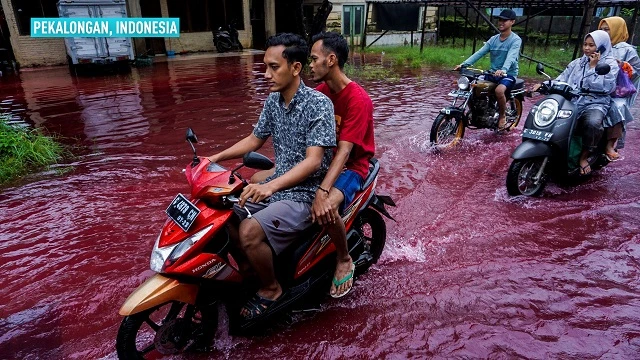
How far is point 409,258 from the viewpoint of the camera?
396cm

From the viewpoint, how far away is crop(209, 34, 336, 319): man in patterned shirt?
8.47 ft

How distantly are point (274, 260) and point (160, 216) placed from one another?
2328 mm

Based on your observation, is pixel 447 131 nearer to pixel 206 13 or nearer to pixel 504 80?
pixel 504 80

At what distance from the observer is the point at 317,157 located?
2697mm

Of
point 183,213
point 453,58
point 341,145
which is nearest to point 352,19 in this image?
point 453,58

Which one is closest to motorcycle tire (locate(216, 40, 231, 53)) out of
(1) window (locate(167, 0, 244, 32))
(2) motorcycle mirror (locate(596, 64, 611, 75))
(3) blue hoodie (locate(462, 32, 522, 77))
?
(1) window (locate(167, 0, 244, 32))

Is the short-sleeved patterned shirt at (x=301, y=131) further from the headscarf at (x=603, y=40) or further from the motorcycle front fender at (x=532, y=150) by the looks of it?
the headscarf at (x=603, y=40)

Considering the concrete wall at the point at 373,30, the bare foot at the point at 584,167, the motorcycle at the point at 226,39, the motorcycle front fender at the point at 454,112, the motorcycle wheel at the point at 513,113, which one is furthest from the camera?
the concrete wall at the point at 373,30

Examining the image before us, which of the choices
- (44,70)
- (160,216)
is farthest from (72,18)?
(160,216)

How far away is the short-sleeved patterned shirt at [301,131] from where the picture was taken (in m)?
2.71

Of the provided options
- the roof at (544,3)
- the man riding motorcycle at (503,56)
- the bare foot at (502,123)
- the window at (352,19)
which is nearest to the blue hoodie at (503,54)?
the man riding motorcycle at (503,56)

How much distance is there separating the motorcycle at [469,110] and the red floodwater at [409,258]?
32cm

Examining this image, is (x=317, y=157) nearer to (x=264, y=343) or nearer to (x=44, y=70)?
(x=264, y=343)

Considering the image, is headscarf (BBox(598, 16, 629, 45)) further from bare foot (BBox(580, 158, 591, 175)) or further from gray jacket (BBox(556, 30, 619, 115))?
bare foot (BBox(580, 158, 591, 175))
